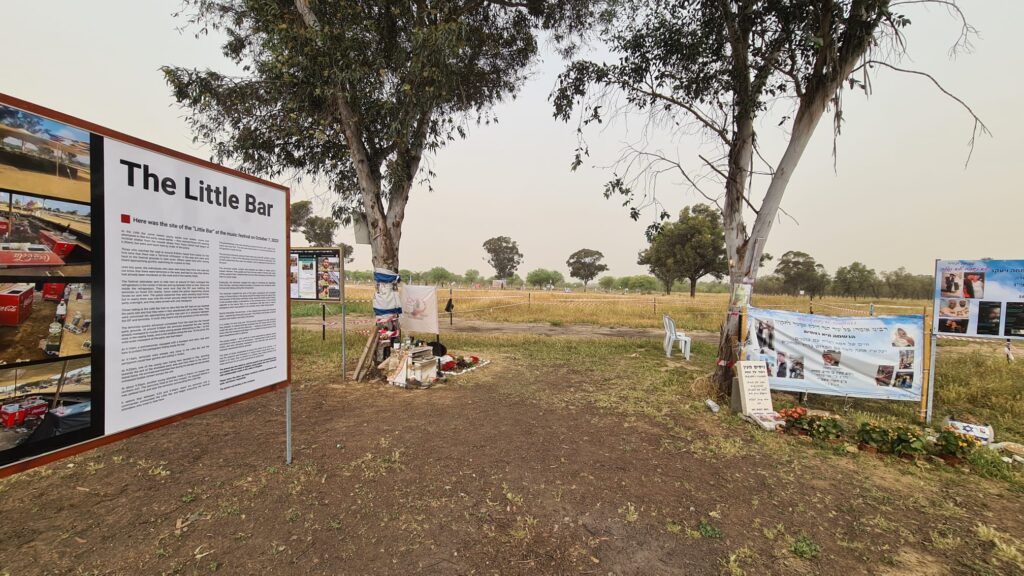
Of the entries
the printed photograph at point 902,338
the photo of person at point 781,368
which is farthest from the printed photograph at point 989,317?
the photo of person at point 781,368

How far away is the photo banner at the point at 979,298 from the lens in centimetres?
496

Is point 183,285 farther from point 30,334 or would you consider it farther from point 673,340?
Answer: point 673,340

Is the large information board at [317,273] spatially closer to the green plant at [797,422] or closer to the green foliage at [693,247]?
the green plant at [797,422]

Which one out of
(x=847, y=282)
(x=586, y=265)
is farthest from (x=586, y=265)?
(x=847, y=282)

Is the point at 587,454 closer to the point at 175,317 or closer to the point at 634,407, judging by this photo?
the point at 634,407

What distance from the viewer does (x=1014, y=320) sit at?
4973mm

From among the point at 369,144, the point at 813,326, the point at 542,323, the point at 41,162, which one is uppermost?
the point at 369,144

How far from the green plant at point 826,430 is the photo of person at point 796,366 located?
4.43 ft

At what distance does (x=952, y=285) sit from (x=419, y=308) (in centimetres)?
850

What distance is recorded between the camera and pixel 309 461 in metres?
3.71

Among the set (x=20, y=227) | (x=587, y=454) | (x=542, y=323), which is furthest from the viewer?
(x=542, y=323)

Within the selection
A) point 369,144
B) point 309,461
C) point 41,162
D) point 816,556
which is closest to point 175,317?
point 41,162

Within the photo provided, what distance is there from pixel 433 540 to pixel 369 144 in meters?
7.54

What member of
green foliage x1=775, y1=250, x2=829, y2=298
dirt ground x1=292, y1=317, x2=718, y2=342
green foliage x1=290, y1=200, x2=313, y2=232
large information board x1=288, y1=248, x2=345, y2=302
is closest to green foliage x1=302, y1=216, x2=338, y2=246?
green foliage x1=290, y1=200, x2=313, y2=232
